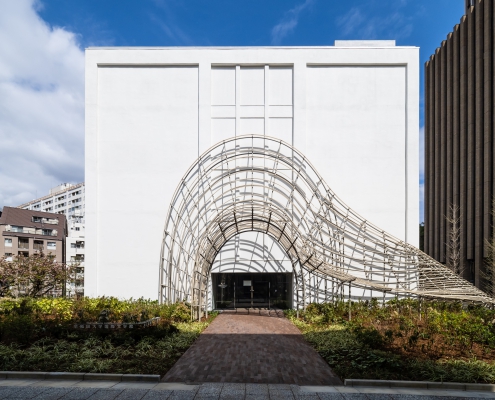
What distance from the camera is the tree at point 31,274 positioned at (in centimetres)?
2830

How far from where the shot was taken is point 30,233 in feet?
193

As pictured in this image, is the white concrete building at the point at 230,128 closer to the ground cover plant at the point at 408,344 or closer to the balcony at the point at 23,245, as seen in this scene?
the ground cover plant at the point at 408,344

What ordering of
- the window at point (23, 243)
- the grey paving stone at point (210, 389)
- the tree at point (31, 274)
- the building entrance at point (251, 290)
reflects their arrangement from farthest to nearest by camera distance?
the window at point (23, 243), the tree at point (31, 274), the building entrance at point (251, 290), the grey paving stone at point (210, 389)

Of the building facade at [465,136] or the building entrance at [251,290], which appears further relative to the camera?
the building facade at [465,136]

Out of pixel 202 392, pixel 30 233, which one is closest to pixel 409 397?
pixel 202 392

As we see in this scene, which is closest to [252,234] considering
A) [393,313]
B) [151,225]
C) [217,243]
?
[217,243]

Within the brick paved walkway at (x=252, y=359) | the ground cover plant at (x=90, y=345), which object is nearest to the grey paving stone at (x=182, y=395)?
the brick paved walkway at (x=252, y=359)

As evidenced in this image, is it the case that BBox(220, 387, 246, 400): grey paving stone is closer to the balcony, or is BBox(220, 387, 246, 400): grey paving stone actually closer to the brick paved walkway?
the brick paved walkway

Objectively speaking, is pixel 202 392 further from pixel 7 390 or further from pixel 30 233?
pixel 30 233

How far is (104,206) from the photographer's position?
70.8 ft

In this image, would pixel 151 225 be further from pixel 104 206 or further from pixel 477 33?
pixel 477 33

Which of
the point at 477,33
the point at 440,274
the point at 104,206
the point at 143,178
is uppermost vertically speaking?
the point at 477,33

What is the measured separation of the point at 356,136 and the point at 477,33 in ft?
72.8

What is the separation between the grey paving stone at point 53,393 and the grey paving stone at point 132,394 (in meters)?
1.29
